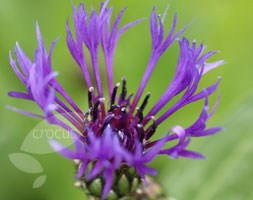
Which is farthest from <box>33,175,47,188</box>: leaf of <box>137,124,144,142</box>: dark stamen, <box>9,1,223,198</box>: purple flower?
<box>137,124,144,142</box>: dark stamen

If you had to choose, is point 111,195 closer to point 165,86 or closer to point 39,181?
point 39,181

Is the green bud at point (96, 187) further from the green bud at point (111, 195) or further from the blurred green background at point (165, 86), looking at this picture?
the blurred green background at point (165, 86)

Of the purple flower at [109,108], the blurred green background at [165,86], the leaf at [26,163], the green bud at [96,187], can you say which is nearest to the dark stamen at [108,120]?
the purple flower at [109,108]

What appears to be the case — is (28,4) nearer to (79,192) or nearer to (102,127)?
(79,192)

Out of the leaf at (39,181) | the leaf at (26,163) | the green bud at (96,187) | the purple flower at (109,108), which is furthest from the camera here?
the leaf at (39,181)

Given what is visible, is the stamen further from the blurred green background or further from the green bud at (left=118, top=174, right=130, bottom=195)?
the blurred green background

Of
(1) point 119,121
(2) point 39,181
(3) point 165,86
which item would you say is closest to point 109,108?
(1) point 119,121
